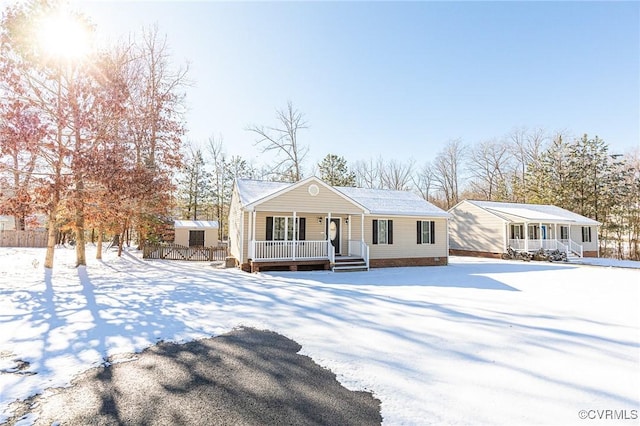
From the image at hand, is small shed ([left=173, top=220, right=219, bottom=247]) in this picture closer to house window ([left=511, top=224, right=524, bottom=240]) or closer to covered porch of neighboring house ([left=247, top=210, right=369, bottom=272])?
covered porch of neighboring house ([left=247, top=210, right=369, bottom=272])

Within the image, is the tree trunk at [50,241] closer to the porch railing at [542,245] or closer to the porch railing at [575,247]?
the porch railing at [542,245]

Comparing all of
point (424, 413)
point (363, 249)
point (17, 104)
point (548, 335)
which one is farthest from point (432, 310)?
point (17, 104)

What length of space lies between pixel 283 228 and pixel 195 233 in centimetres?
1353

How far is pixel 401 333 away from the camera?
530 centimetres

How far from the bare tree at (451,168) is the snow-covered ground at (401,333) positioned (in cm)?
3004

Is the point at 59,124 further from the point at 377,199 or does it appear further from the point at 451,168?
the point at 451,168

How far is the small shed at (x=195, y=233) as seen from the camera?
24.1m

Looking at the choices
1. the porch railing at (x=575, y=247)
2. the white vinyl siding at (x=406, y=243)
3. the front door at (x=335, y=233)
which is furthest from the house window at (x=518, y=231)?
the front door at (x=335, y=233)

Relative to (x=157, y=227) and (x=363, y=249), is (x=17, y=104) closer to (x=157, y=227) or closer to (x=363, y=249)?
(x=157, y=227)

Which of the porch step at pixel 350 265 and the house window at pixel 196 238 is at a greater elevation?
the house window at pixel 196 238

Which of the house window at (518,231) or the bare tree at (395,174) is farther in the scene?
the bare tree at (395,174)

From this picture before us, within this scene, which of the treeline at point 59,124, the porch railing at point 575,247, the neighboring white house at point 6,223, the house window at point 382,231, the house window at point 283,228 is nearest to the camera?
the treeline at point 59,124

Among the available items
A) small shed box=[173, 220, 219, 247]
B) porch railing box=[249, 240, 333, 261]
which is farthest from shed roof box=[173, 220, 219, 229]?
porch railing box=[249, 240, 333, 261]

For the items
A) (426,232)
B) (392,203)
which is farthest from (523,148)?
(392,203)
